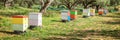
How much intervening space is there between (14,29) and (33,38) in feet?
5.85

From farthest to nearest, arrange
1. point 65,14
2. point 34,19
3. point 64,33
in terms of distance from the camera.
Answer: point 65,14
point 34,19
point 64,33

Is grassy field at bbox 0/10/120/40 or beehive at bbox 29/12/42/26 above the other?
beehive at bbox 29/12/42/26

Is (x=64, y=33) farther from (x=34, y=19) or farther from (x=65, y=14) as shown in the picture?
(x=65, y=14)

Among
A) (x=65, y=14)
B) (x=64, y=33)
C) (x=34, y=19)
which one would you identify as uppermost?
(x=34, y=19)

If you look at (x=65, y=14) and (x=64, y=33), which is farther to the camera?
(x=65, y=14)

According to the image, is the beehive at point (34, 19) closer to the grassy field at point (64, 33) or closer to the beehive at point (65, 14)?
the grassy field at point (64, 33)

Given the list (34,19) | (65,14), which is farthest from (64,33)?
(65,14)

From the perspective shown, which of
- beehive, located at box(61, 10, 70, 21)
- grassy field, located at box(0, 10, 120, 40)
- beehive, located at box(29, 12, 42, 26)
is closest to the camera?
grassy field, located at box(0, 10, 120, 40)

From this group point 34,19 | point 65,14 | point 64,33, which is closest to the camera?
point 64,33

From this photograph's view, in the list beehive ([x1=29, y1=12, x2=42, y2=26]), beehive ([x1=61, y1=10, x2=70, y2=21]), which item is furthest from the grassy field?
beehive ([x1=61, y1=10, x2=70, y2=21])

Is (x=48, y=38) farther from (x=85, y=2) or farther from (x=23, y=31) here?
(x=85, y=2)

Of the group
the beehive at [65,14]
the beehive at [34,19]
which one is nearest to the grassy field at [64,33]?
the beehive at [34,19]

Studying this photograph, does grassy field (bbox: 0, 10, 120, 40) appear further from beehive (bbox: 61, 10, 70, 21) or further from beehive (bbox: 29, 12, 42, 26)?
beehive (bbox: 61, 10, 70, 21)

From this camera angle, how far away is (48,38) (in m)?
14.1
